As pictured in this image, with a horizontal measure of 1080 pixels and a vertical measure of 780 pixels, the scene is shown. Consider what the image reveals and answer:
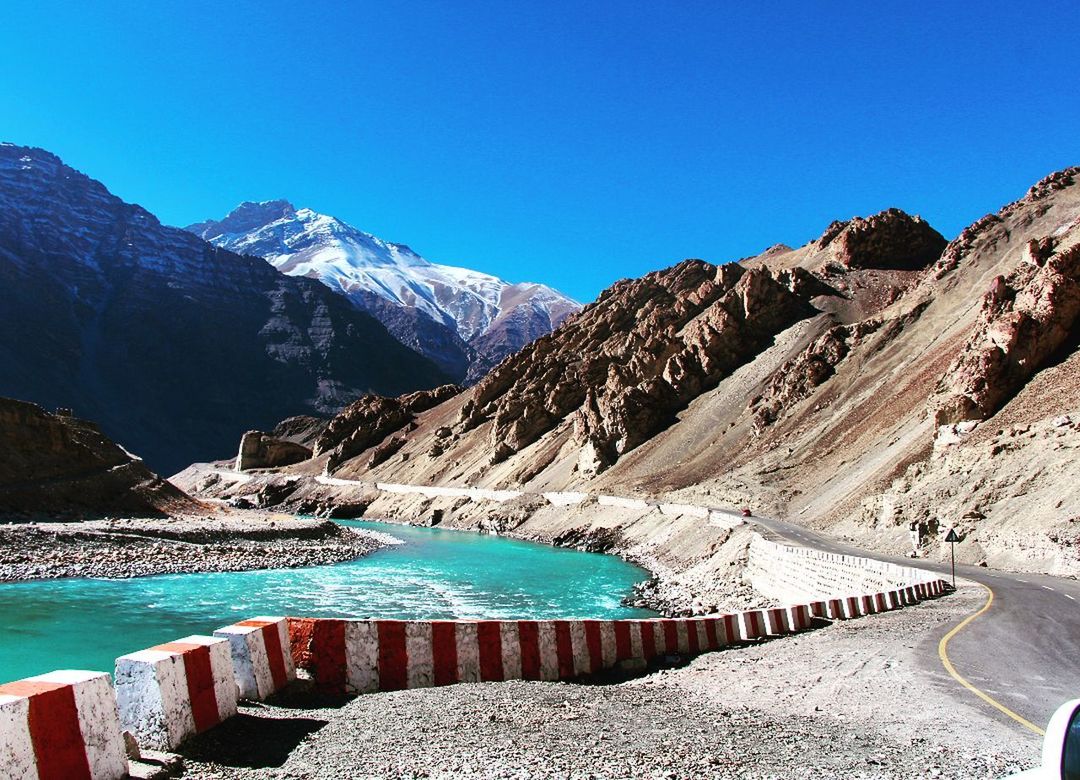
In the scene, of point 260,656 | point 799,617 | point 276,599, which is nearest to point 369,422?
point 276,599

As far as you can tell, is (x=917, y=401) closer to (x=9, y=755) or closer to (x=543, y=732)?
(x=543, y=732)

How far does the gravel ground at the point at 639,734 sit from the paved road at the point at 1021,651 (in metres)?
0.55

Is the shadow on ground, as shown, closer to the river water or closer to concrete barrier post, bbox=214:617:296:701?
concrete barrier post, bbox=214:617:296:701

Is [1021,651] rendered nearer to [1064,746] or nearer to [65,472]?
[1064,746]

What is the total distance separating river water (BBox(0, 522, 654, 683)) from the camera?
20109mm

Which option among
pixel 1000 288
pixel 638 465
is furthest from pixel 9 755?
pixel 638 465

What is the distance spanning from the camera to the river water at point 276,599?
20109 millimetres

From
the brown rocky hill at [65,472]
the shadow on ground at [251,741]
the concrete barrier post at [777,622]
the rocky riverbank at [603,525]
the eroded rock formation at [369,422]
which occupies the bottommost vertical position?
the rocky riverbank at [603,525]

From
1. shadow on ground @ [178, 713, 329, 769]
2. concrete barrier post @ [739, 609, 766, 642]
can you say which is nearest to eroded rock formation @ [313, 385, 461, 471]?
concrete barrier post @ [739, 609, 766, 642]

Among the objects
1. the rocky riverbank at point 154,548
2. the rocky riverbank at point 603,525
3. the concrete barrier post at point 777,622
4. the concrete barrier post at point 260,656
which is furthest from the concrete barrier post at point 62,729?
the rocky riverbank at point 154,548

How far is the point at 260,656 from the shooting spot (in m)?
7.75

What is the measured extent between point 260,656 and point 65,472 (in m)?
48.8

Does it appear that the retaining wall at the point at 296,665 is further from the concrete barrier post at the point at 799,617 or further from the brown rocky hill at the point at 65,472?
the brown rocky hill at the point at 65,472

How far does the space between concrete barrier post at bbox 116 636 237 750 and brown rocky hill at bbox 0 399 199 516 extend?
4517 cm
